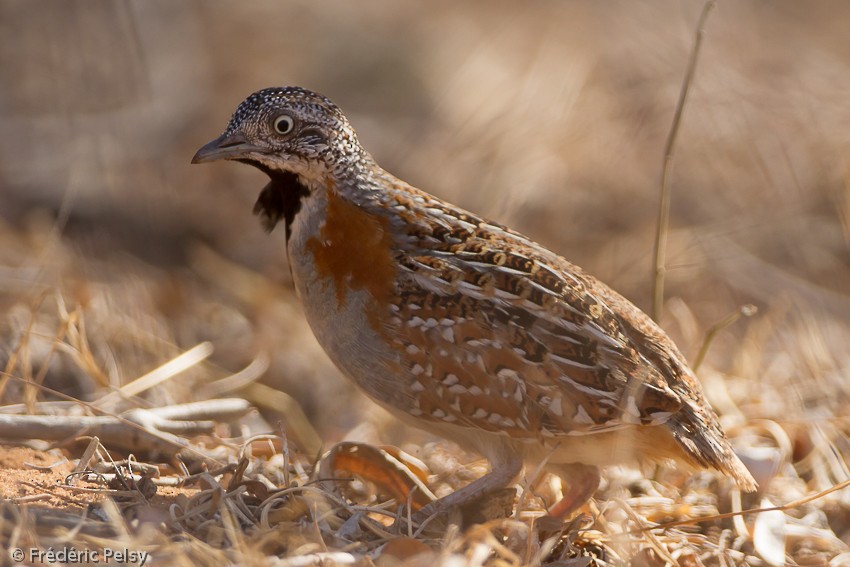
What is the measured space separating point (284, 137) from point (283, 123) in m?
0.07

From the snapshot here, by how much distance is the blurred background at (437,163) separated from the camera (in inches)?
344

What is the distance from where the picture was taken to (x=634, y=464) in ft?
17.2

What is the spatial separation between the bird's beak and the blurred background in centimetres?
203

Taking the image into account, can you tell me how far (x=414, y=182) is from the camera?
1119cm

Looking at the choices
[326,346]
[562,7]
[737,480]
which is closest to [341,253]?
[326,346]

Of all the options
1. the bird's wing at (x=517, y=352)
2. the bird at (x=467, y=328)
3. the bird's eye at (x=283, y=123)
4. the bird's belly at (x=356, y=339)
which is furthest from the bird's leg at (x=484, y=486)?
the bird's eye at (x=283, y=123)

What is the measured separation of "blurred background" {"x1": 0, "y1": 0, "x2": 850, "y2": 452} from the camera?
8.73 meters

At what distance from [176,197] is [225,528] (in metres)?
7.27
